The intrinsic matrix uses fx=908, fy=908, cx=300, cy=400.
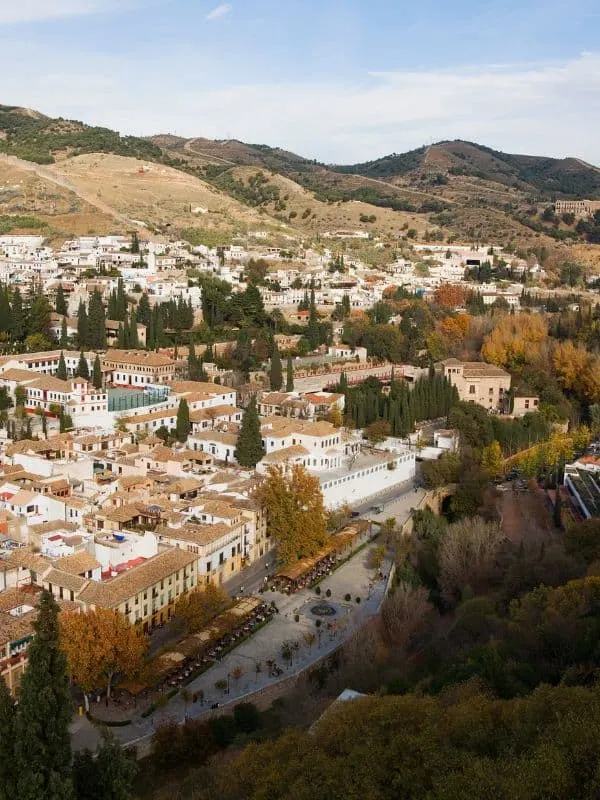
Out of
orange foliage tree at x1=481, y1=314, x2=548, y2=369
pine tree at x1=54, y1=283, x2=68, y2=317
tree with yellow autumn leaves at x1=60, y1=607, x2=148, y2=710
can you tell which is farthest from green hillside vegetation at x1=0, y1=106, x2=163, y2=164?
tree with yellow autumn leaves at x1=60, y1=607, x2=148, y2=710

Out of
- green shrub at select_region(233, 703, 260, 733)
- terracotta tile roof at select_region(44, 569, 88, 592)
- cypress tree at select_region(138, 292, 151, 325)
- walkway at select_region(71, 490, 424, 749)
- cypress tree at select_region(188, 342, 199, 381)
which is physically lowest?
walkway at select_region(71, 490, 424, 749)

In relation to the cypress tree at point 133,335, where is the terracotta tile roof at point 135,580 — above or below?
below

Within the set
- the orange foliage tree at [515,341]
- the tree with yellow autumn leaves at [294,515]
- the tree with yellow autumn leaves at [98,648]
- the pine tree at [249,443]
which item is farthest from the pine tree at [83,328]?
the tree with yellow autumn leaves at [98,648]

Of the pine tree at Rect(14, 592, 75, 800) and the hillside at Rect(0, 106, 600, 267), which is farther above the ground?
the hillside at Rect(0, 106, 600, 267)

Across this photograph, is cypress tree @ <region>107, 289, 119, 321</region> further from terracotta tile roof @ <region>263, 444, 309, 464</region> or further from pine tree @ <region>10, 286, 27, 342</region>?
terracotta tile roof @ <region>263, 444, 309, 464</region>

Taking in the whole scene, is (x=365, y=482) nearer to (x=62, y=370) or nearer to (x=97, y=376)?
(x=97, y=376)

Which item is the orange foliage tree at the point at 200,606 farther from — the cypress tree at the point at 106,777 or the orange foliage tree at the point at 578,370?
the orange foliage tree at the point at 578,370

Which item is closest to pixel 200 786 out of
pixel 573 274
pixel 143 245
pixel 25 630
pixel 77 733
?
pixel 77 733
